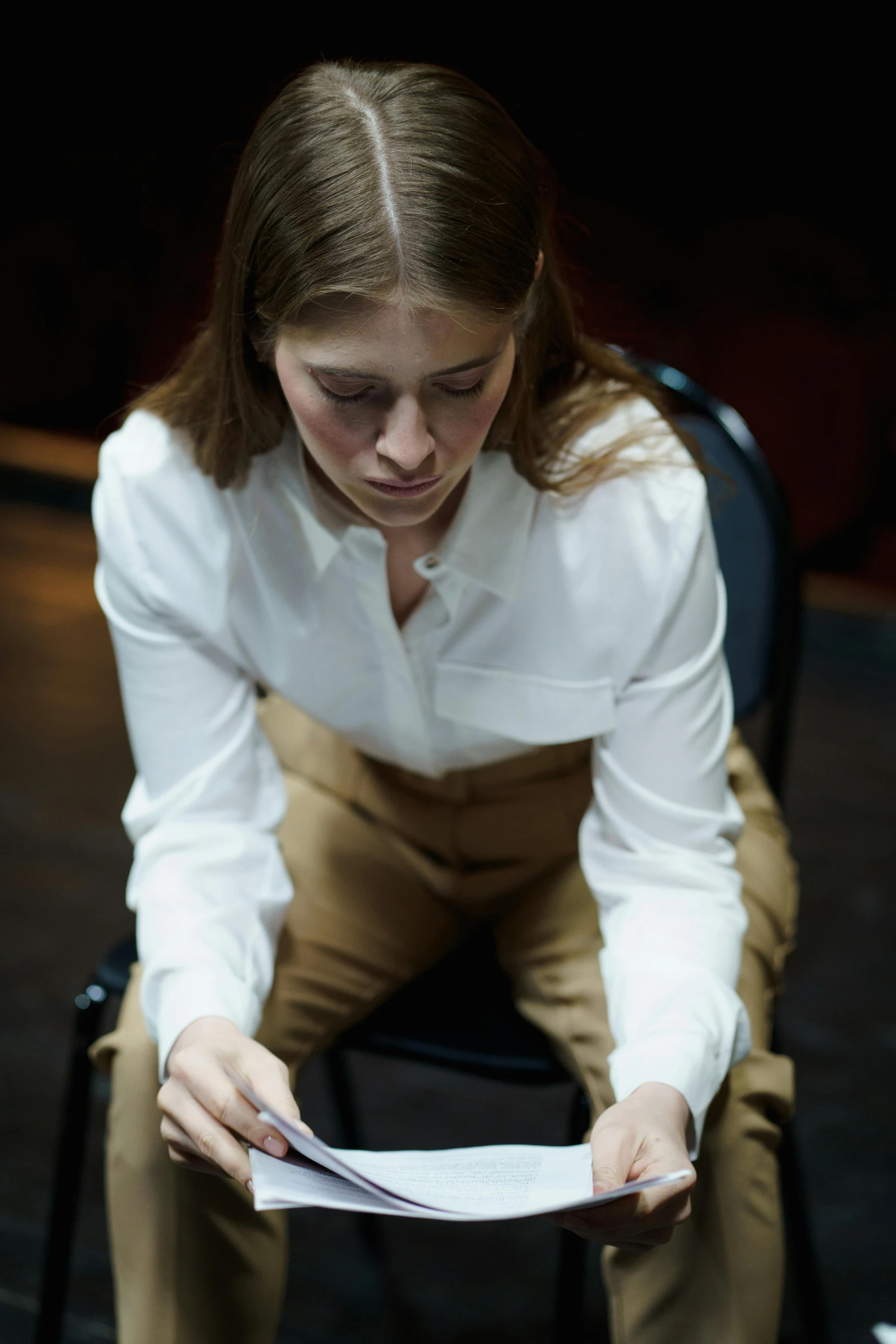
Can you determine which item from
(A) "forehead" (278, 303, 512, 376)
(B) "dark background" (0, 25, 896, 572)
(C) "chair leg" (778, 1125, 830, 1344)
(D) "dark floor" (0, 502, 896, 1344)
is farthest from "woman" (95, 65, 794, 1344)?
(B) "dark background" (0, 25, 896, 572)

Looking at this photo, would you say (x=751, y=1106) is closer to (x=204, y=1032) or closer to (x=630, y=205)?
(x=204, y=1032)

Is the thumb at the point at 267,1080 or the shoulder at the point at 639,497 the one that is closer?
the thumb at the point at 267,1080

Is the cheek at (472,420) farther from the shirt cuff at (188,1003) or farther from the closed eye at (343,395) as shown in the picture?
the shirt cuff at (188,1003)

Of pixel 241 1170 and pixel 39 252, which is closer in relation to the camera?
pixel 241 1170

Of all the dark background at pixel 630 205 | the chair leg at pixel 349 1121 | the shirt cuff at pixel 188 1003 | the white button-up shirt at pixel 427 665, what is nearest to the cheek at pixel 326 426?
the white button-up shirt at pixel 427 665

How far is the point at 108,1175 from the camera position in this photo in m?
1.04

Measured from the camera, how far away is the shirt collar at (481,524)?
41.7 inches

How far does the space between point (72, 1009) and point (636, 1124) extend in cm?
119

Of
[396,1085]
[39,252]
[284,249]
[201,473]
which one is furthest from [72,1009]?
[39,252]

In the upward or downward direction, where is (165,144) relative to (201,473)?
downward

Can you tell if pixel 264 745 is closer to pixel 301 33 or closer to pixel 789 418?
pixel 789 418

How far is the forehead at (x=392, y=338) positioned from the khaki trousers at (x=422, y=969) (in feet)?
1.41

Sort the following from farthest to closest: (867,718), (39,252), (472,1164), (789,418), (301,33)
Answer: (39,252)
(301,33)
(789,418)
(867,718)
(472,1164)

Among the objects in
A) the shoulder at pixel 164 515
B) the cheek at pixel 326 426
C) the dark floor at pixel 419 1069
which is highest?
the cheek at pixel 326 426
